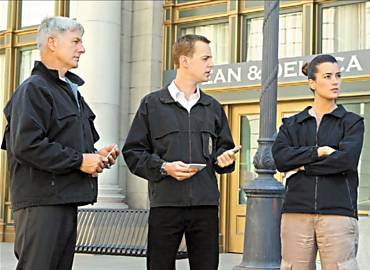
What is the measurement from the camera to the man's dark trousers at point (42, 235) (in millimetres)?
4062

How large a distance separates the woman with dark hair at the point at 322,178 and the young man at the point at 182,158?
519 millimetres

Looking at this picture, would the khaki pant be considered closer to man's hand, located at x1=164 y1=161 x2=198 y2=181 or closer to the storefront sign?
man's hand, located at x1=164 y1=161 x2=198 y2=181

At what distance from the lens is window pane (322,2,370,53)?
41.1 ft

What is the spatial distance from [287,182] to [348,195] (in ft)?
1.55

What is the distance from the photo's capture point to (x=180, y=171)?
443 cm

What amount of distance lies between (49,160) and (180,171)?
877mm

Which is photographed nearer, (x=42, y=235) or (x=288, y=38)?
(x=42, y=235)

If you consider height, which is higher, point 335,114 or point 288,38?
point 288,38

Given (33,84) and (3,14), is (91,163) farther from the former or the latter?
(3,14)

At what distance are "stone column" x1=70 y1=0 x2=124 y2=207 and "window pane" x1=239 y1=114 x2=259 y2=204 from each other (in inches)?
101

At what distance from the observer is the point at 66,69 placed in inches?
175

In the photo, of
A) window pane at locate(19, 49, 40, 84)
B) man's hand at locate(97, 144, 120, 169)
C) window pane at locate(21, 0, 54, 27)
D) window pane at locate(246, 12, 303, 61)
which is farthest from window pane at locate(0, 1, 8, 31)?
man's hand at locate(97, 144, 120, 169)

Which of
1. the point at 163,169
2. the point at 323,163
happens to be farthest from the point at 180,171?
the point at 323,163

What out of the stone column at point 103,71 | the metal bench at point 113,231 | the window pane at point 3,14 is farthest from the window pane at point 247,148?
the window pane at point 3,14
